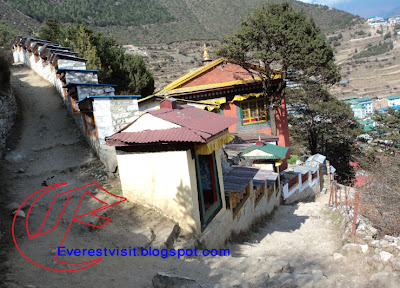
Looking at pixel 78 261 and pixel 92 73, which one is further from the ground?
pixel 92 73

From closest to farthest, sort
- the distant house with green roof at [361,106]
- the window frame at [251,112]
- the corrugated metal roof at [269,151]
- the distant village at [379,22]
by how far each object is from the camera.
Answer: the corrugated metal roof at [269,151] < the window frame at [251,112] < the distant house with green roof at [361,106] < the distant village at [379,22]

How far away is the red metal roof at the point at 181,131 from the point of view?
6.41m

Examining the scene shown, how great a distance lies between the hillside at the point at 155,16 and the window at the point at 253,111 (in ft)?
197

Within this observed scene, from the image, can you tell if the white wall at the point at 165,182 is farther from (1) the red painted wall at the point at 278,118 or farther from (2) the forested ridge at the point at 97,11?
(2) the forested ridge at the point at 97,11

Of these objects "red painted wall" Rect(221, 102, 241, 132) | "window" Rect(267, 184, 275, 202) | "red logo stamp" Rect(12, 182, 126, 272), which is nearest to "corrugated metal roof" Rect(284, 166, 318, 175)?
"red painted wall" Rect(221, 102, 241, 132)

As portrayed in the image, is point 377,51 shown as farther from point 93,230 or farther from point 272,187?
point 93,230

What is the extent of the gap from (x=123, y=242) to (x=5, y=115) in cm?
767

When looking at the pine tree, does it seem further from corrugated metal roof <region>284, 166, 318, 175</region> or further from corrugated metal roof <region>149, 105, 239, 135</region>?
corrugated metal roof <region>149, 105, 239, 135</region>

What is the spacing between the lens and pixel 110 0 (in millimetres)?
92062

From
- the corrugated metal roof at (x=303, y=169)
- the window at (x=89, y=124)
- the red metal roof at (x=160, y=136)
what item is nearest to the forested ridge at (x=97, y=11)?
the corrugated metal roof at (x=303, y=169)

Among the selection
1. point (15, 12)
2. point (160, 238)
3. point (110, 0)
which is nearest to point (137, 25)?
point (110, 0)

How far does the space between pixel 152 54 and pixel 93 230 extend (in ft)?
220

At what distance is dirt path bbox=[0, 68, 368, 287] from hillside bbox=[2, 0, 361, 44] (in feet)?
221

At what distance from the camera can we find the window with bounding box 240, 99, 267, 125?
19500mm
